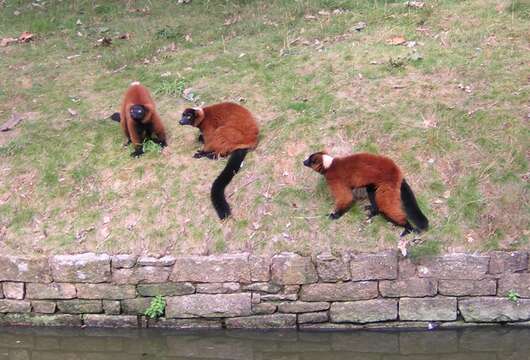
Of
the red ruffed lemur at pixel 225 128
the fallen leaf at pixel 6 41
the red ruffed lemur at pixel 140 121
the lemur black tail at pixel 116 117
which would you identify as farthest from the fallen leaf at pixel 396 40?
the fallen leaf at pixel 6 41

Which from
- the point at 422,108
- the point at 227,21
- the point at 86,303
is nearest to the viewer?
the point at 86,303

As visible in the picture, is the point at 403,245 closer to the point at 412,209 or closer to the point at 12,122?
the point at 412,209

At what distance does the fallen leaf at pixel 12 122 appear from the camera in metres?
9.20

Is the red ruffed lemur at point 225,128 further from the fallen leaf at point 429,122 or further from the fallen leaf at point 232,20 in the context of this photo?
the fallen leaf at point 232,20

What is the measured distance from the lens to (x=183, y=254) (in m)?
7.34

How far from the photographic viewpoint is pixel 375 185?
719 centimetres

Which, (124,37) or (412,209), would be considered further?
(124,37)

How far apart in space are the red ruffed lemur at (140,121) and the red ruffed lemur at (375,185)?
7.22 feet

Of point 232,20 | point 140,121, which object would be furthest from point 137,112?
point 232,20

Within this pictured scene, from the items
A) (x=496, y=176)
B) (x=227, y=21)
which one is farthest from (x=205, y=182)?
(x=227, y=21)

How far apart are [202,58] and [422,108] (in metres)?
3.81

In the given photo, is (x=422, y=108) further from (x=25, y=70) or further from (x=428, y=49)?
(x=25, y=70)

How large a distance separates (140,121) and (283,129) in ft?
5.89

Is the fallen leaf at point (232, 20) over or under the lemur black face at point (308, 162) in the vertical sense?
over
